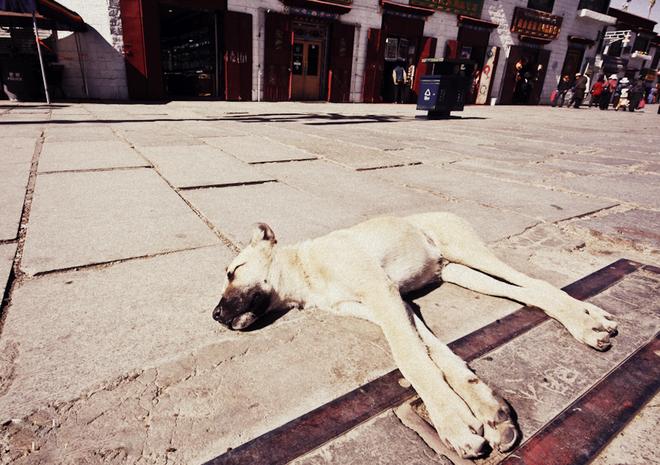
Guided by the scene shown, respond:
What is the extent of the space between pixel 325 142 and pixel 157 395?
19.8ft

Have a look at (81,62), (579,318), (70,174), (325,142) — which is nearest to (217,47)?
(81,62)

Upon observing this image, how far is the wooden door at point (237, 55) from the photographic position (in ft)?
48.0

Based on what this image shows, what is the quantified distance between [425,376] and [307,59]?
59.5 ft

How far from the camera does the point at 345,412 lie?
1306mm

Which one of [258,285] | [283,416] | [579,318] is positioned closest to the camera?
[283,416]

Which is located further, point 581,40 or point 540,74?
point 581,40

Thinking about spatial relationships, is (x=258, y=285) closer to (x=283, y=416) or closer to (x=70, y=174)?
(x=283, y=416)

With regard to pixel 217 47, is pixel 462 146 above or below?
below

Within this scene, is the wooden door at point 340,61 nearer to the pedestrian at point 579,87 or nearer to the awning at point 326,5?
the awning at point 326,5

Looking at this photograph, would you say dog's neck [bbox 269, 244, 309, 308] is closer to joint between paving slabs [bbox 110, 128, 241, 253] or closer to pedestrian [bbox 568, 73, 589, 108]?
joint between paving slabs [bbox 110, 128, 241, 253]

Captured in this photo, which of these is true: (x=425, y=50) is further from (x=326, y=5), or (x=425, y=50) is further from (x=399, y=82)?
(x=326, y=5)

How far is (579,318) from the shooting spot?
70.6 inches

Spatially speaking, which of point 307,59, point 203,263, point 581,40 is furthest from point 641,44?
point 203,263

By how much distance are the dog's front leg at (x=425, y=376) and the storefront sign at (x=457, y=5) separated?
20.8m
